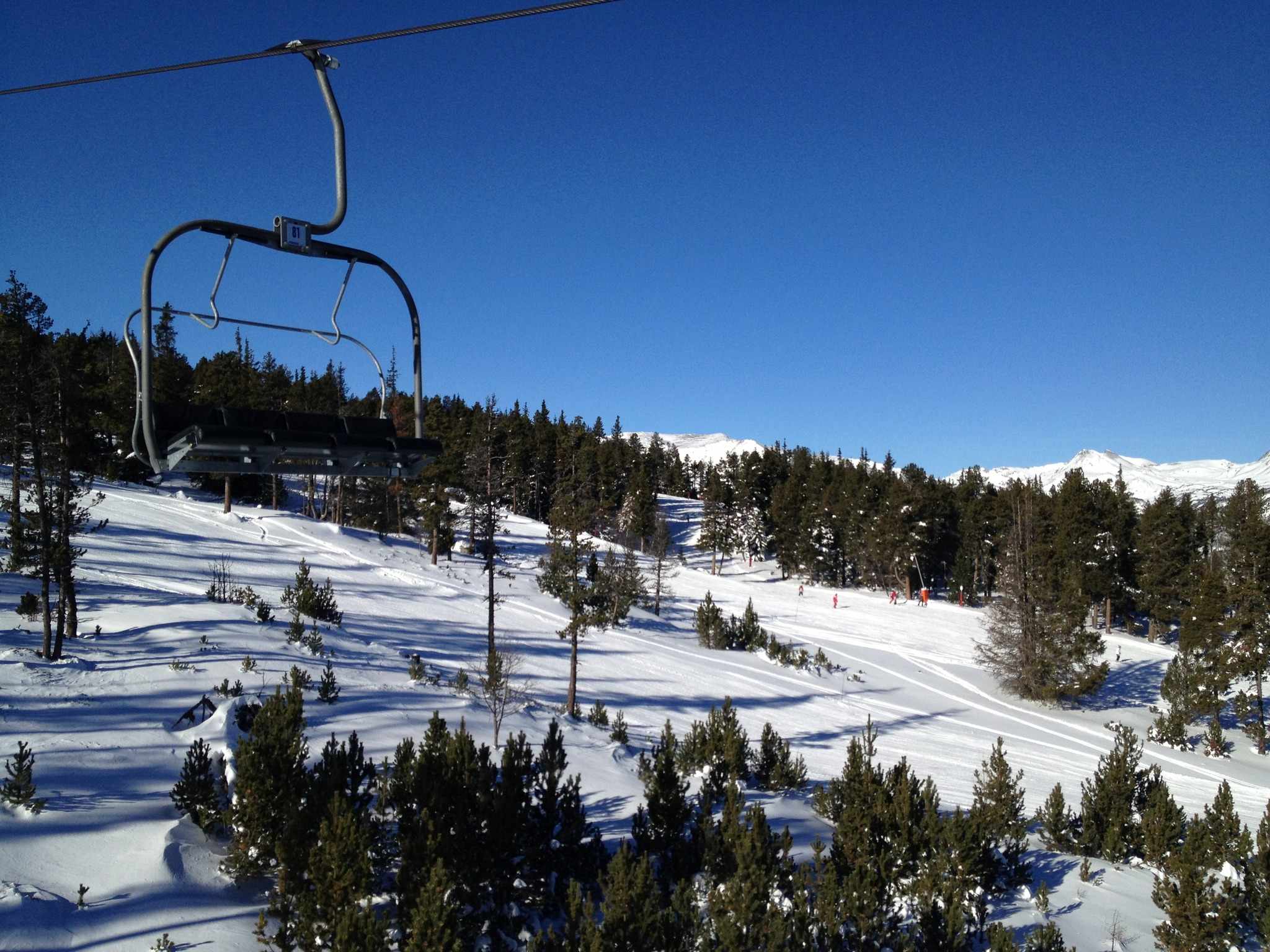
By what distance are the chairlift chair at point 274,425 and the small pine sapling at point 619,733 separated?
555 inches

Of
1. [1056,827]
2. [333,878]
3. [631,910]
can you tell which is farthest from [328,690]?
[1056,827]

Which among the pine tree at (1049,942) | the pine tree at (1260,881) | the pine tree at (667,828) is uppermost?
the pine tree at (667,828)

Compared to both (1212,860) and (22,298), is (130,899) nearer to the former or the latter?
(1212,860)

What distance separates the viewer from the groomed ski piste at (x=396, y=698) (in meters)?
7.27

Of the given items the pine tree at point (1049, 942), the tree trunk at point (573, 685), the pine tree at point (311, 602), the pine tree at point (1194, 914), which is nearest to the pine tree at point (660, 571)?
the tree trunk at point (573, 685)

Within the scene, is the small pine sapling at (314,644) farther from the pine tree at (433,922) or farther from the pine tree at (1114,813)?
the pine tree at (1114,813)

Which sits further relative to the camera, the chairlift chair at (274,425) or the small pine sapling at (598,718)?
the small pine sapling at (598,718)

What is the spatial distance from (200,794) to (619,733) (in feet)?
34.8

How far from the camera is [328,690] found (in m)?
13.8

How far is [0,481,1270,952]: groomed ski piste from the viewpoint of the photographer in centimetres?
727

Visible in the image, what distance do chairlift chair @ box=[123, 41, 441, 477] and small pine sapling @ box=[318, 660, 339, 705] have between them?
11.0 metres

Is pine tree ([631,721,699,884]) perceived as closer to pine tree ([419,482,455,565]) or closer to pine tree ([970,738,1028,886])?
pine tree ([970,738,1028,886])

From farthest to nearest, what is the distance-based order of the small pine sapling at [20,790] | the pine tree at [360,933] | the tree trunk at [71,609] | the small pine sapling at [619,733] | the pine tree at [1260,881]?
1. the small pine sapling at [619,733]
2. the tree trunk at [71,609]
3. the pine tree at [1260,881]
4. the small pine sapling at [20,790]
5. the pine tree at [360,933]

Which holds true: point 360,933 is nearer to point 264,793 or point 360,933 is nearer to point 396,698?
point 264,793
